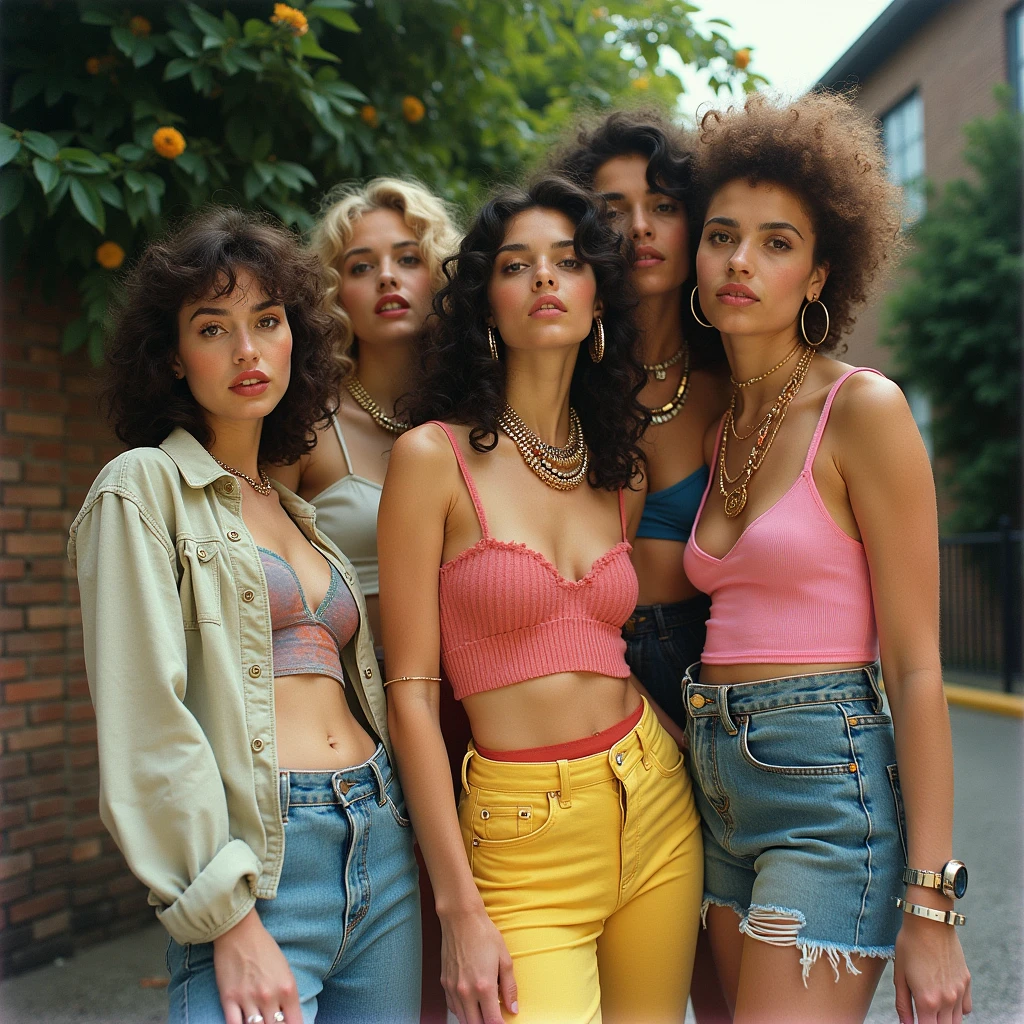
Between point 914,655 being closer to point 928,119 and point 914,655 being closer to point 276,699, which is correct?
point 276,699

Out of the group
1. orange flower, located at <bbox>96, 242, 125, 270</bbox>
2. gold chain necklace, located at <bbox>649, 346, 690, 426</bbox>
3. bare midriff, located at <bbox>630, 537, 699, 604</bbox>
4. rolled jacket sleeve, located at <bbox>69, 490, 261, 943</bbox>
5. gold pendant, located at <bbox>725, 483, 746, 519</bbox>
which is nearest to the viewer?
rolled jacket sleeve, located at <bbox>69, 490, 261, 943</bbox>

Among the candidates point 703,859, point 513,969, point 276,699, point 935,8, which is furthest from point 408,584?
point 935,8

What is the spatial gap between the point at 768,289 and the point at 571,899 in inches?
62.9

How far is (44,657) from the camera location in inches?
162

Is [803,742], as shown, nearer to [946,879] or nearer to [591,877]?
[946,879]

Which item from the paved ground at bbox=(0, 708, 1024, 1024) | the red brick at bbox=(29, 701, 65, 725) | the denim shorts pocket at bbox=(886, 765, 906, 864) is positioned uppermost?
the denim shorts pocket at bbox=(886, 765, 906, 864)

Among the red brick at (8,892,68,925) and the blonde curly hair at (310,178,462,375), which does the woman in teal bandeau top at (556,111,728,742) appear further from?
the red brick at (8,892,68,925)

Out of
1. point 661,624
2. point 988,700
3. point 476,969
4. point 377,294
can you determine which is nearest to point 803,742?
point 661,624

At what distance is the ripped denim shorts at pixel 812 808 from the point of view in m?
2.16

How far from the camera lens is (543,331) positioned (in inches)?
99.9

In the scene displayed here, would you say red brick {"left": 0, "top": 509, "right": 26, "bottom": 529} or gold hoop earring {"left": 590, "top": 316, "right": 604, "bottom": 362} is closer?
gold hoop earring {"left": 590, "top": 316, "right": 604, "bottom": 362}

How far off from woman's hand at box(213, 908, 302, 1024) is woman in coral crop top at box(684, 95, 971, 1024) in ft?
3.39

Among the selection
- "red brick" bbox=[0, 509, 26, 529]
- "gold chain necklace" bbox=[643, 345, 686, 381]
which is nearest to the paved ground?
"red brick" bbox=[0, 509, 26, 529]

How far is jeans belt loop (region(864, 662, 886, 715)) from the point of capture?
231cm
